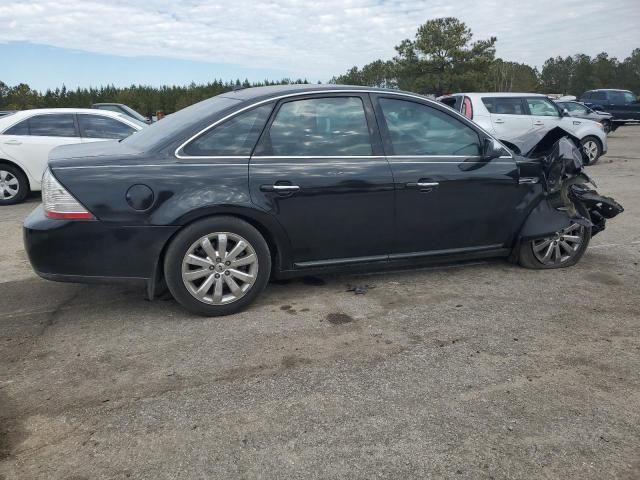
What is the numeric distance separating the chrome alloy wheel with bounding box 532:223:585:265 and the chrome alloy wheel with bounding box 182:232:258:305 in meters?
2.65

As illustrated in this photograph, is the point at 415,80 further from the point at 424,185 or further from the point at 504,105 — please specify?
the point at 424,185

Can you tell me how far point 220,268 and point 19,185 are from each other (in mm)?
6415

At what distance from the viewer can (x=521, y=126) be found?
12.1m

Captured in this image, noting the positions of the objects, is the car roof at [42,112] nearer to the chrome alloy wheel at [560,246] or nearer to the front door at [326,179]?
the front door at [326,179]

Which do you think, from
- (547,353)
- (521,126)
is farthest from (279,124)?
(521,126)

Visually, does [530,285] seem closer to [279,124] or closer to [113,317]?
[279,124]

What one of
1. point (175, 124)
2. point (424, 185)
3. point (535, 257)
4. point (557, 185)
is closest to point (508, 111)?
point (557, 185)

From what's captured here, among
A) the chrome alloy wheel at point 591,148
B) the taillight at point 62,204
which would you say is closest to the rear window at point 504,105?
the chrome alloy wheel at point 591,148

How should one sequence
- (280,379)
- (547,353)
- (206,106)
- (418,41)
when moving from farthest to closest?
(418,41), (206,106), (547,353), (280,379)

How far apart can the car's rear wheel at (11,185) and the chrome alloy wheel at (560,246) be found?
7749 mm

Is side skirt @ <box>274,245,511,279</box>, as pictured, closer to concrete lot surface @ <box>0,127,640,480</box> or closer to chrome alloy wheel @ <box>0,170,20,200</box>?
concrete lot surface @ <box>0,127,640,480</box>

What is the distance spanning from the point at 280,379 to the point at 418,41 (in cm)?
5346

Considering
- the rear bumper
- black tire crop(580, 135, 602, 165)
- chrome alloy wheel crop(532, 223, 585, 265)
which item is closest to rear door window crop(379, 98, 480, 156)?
chrome alloy wheel crop(532, 223, 585, 265)

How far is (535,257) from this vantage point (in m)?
4.93
